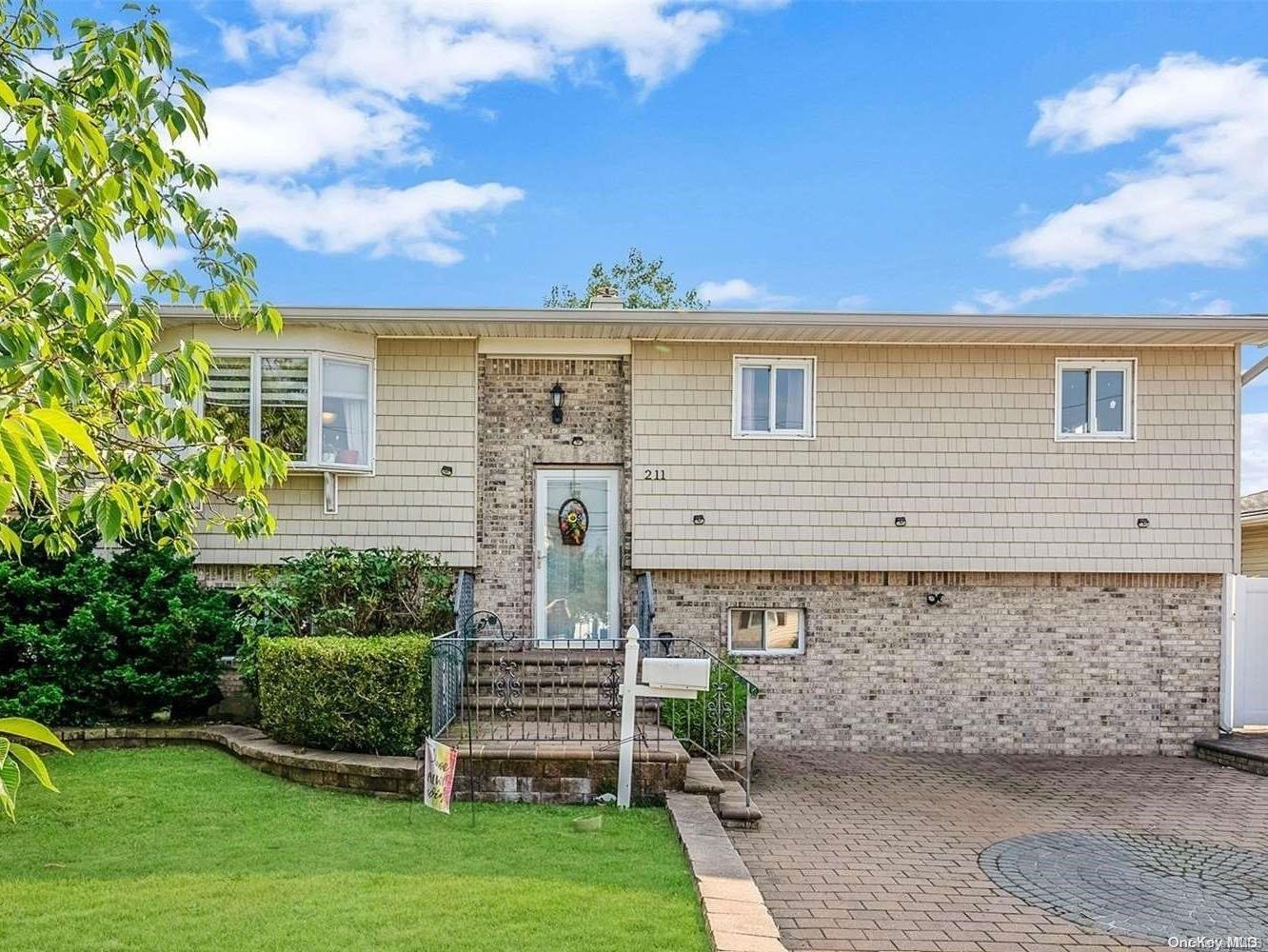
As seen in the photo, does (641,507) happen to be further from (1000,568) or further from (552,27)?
(552,27)

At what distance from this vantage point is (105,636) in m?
7.93

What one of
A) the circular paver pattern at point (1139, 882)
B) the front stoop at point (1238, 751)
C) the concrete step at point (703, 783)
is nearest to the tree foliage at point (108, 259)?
the concrete step at point (703, 783)

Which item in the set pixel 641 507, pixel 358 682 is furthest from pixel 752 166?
pixel 358 682

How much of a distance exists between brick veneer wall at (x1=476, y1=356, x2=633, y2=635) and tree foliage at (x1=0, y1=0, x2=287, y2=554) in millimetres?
4460

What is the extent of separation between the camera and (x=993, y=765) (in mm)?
9102

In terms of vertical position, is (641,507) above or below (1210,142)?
below

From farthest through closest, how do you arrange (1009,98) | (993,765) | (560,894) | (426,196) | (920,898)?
(426,196) → (1009,98) → (993,765) → (920,898) → (560,894)

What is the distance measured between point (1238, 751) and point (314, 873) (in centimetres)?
911

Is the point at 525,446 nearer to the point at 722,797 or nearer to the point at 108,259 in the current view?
the point at 722,797

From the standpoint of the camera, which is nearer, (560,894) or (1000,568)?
(560,894)

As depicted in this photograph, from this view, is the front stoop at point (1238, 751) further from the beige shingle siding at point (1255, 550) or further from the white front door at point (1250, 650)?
the beige shingle siding at point (1255, 550)

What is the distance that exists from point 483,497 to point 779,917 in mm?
6071

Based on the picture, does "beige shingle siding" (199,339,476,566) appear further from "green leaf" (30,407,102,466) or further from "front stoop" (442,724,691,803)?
"green leaf" (30,407,102,466)

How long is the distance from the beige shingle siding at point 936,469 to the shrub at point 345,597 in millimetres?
2307
